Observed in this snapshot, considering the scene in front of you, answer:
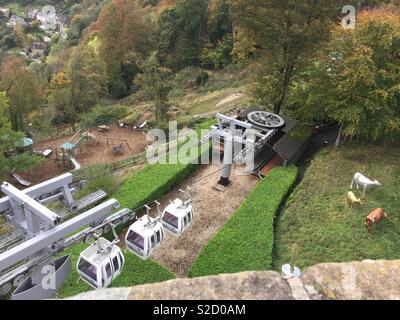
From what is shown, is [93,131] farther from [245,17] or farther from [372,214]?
[372,214]

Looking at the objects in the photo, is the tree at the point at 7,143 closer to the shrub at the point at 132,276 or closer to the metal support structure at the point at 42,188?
the shrub at the point at 132,276

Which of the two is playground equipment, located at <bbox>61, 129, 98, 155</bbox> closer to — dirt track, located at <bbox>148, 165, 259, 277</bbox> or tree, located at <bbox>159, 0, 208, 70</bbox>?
dirt track, located at <bbox>148, 165, 259, 277</bbox>

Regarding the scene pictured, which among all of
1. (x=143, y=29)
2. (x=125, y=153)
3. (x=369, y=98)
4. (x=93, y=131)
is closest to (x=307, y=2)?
(x=369, y=98)

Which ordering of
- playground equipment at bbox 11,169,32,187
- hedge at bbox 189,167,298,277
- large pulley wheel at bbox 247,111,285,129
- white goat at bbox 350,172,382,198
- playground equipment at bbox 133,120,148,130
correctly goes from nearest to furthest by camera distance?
1. hedge at bbox 189,167,298,277
2. white goat at bbox 350,172,382,198
3. large pulley wheel at bbox 247,111,285,129
4. playground equipment at bbox 11,169,32,187
5. playground equipment at bbox 133,120,148,130

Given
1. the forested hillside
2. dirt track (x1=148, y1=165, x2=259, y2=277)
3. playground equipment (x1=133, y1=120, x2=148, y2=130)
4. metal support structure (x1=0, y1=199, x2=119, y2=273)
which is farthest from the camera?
playground equipment (x1=133, y1=120, x2=148, y2=130)

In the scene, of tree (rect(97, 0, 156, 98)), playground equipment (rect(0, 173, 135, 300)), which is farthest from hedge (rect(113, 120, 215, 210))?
tree (rect(97, 0, 156, 98))

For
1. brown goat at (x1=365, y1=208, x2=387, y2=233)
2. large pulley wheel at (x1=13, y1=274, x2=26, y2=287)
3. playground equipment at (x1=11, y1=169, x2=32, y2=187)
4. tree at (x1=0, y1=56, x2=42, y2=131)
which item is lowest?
playground equipment at (x1=11, y1=169, x2=32, y2=187)

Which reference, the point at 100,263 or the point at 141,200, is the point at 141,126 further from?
the point at 100,263

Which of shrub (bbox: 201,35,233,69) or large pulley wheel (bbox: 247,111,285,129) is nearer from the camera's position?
large pulley wheel (bbox: 247,111,285,129)
